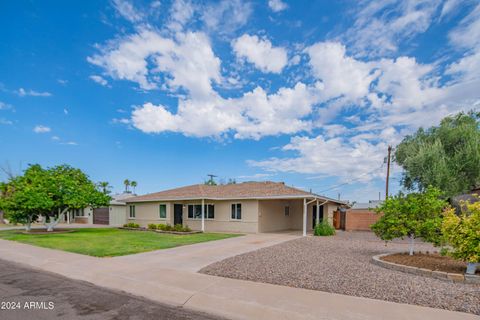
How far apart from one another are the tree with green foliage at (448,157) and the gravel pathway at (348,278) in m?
14.6

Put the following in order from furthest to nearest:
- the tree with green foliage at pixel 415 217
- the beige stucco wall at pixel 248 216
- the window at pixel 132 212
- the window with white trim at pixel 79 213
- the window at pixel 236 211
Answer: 1. the window with white trim at pixel 79 213
2. the window at pixel 132 212
3. the window at pixel 236 211
4. the beige stucco wall at pixel 248 216
5. the tree with green foliage at pixel 415 217

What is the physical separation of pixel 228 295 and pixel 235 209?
1398cm

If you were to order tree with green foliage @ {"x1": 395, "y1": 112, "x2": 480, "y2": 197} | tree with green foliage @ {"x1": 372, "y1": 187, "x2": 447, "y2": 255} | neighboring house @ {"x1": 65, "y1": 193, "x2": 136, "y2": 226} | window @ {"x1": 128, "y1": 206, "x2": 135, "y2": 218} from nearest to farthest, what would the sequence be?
tree with green foliage @ {"x1": 372, "y1": 187, "x2": 447, "y2": 255} < tree with green foliage @ {"x1": 395, "y1": 112, "x2": 480, "y2": 197} < window @ {"x1": 128, "y1": 206, "x2": 135, "y2": 218} < neighboring house @ {"x1": 65, "y1": 193, "x2": 136, "y2": 226}

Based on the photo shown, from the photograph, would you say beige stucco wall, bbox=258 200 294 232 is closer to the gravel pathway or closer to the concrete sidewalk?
the gravel pathway

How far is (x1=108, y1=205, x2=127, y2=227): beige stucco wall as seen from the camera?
28875mm

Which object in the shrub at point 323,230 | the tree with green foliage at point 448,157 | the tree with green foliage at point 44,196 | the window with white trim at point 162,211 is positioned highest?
the tree with green foliage at point 448,157

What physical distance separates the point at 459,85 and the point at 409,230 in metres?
13.2

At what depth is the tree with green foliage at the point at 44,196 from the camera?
55.3ft

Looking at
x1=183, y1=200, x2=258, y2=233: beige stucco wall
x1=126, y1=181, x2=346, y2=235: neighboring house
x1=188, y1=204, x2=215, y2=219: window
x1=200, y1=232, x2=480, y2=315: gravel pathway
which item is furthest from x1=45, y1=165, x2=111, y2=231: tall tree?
x1=200, y1=232, x2=480, y2=315: gravel pathway

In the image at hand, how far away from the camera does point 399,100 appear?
1705cm

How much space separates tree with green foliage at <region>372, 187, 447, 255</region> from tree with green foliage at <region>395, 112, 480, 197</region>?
1361 centimetres

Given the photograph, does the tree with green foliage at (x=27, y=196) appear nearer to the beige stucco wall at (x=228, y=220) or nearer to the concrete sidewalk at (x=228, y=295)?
the beige stucco wall at (x=228, y=220)

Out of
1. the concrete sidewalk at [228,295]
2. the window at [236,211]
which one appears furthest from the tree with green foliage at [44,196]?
the concrete sidewalk at [228,295]

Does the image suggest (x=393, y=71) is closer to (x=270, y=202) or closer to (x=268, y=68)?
(x=268, y=68)
